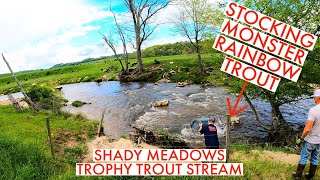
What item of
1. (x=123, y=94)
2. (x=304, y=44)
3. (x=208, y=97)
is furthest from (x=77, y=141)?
(x=123, y=94)

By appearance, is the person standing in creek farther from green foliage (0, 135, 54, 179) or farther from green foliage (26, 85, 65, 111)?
green foliage (26, 85, 65, 111)

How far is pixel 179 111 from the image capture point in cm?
2461

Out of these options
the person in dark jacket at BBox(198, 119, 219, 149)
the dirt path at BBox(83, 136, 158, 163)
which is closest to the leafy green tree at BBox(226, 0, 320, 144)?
the person in dark jacket at BBox(198, 119, 219, 149)

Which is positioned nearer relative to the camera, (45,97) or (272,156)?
(272,156)

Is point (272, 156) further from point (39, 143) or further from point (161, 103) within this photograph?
point (161, 103)

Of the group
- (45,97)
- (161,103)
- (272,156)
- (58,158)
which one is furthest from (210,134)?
(45,97)

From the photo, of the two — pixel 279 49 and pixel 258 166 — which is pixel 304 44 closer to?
pixel 279 49

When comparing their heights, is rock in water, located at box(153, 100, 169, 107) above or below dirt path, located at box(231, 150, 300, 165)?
above

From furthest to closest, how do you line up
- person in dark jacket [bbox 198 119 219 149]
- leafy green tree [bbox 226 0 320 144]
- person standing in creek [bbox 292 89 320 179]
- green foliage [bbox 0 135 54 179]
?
1. leafy green tree [bbox 226 0 320 144]
2. person in dark jacket [bbox 198 119 219 149]
3. green foliage [bbox 0 135 54 179]
4. person standing in creek [bbox 292 89 320 179]

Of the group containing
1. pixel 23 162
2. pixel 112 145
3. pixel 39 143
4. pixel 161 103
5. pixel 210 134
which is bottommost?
pixel 112 145

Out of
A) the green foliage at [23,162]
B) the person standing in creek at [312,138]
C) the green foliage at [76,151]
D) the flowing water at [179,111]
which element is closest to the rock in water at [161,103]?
the flowing water at [179,111]

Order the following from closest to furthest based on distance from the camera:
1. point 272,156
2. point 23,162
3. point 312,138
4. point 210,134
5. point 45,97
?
point 312,138, point 23,162, point 210,134, point 272,156, point 45,97

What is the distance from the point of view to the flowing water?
19141 mm

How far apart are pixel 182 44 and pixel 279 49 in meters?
71.1
